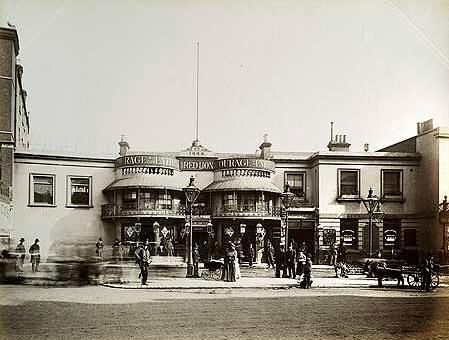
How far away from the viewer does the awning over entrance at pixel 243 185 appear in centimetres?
2844

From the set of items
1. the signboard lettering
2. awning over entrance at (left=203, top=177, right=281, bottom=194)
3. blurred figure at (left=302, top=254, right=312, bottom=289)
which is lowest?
blurred figure at (left=302, top=254, right=312, bottom=289)

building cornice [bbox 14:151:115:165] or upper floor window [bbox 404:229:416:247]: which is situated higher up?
building cornice [bbox 14:151:115:165]

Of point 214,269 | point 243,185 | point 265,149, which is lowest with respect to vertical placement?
point 214,269

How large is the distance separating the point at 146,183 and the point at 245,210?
5.29 m

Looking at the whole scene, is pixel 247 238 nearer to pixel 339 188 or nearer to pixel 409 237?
pixel 339 188

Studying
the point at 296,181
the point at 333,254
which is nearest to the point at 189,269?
the point at 333,254

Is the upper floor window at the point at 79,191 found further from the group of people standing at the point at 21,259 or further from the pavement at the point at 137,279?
the pavement at the point at 137,279

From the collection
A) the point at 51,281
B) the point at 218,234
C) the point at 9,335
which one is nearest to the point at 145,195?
the point at 218,234

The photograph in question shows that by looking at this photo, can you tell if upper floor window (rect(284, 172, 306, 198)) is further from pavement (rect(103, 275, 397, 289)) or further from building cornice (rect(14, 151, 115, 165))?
building cornice (rect(14, 151, 115, 165))

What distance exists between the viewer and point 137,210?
27422mm

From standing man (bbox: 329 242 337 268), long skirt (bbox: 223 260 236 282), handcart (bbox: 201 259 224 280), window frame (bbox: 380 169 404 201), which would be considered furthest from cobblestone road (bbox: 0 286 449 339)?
window frame (bbox: 380 169 404 201)

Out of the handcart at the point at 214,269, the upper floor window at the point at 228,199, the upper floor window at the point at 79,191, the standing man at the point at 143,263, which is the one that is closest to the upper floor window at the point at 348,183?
the upper floor window at the point at 228,199

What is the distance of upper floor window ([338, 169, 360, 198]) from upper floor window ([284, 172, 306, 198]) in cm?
228

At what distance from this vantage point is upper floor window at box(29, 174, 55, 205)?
26.9 m
